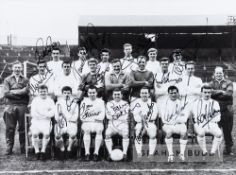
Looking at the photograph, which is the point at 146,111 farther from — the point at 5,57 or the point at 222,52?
the point at 222,52

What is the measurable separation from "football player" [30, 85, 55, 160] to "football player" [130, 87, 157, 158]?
1483 mm

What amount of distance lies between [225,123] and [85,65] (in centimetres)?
289

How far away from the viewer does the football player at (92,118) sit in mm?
6719

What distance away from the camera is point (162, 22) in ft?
96.0

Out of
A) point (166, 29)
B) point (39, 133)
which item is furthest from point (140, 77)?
point (166, 29)

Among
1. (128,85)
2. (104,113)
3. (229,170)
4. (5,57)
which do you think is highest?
(5,57)

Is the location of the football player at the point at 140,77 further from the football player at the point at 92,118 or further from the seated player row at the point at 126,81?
the football player at the point at 92,118

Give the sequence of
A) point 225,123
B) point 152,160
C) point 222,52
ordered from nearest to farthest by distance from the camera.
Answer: point 152,160
point 225,123
point 222,52

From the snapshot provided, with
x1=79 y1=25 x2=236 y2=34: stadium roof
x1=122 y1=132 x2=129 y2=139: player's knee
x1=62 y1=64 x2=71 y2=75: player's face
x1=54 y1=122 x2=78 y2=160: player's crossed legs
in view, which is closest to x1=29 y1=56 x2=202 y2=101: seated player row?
x1=62 y1=64 x2=71 y2=75: player's face

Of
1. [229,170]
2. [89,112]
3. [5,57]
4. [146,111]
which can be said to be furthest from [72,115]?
[5,57]

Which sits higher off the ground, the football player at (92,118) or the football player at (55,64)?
the football player at (55,64)

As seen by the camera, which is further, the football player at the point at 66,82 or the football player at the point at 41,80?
the football player at the point at 41,80

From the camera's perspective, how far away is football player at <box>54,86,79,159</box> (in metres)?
6.86
